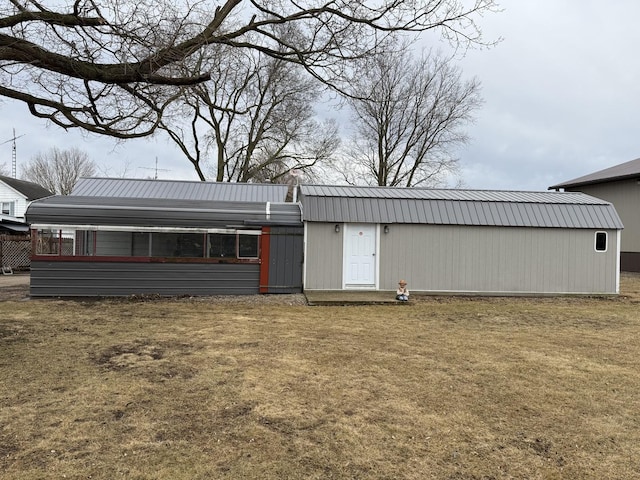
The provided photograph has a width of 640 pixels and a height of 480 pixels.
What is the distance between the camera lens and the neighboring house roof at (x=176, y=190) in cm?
1527

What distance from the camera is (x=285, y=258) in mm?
12555

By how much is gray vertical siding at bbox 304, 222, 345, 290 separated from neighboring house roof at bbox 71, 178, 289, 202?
A: 4261 millimetres

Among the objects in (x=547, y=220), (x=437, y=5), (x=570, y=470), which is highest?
(x=437, y=5)

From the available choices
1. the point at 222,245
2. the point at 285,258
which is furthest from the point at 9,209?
the point at 285,258

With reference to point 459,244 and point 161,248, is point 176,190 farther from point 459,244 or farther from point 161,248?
point 459,244

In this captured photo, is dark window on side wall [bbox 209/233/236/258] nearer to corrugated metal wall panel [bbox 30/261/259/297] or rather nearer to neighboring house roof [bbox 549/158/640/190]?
corrugated metal wall panel [bbox 30/261/259/297]

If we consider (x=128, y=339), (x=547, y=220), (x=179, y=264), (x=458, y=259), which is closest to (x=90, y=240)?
(x=179, y=264)

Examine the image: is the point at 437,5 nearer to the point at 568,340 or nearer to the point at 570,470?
the point at 568,340

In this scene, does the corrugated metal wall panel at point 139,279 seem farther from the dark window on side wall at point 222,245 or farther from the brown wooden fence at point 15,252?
the brown wooden fence at point 15,252

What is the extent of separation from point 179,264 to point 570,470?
34.8 feet

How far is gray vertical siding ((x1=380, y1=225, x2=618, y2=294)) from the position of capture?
13094 mm

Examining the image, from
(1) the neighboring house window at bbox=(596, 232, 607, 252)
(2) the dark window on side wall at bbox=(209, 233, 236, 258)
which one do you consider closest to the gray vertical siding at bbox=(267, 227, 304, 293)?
(2) the dark window on side wall at bbox=(209, 233, 236, 258)

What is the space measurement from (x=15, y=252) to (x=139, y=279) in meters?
12.6

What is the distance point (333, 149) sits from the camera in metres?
30.3
